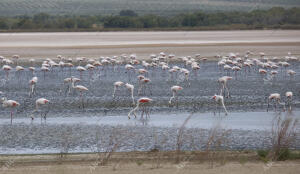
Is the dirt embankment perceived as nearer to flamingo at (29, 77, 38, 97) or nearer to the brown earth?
flamingo at (29, 77, 38, 97)

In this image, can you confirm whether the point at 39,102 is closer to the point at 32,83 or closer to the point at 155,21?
the point at 32,83

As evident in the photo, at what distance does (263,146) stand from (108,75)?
14.6 metres

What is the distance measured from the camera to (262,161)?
996 cm

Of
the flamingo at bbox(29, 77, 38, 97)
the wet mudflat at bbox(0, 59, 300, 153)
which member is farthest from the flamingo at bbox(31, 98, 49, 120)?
the flamingo at bbox(29, 77, 38, 97)

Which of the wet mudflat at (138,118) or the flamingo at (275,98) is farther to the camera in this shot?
the flamingo at (275,98)

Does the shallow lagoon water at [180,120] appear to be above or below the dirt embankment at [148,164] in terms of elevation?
below

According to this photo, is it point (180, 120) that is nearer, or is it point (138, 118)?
point (180, 120)

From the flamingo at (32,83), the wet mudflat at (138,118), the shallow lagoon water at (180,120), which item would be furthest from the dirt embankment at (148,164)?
the flamingo at (32,83)

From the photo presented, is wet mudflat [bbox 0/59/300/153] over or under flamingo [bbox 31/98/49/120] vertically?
under

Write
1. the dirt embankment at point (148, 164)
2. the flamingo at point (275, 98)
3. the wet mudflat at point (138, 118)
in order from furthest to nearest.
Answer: the flamingo at point (275, 98), the wet mudflat at point (138, 118), the dirt embankment at point (148, 164)

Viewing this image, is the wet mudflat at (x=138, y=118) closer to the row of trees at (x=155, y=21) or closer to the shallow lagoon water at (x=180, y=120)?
the shallow lagoon water at (x=180, y=120)

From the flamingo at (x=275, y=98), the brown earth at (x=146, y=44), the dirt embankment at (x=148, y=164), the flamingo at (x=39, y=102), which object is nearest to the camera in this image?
the dirt embankment at (x=148, y=164)

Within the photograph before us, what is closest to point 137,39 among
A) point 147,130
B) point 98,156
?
point 147,130

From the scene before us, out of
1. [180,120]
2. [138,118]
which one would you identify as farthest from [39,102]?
[180,120]
